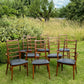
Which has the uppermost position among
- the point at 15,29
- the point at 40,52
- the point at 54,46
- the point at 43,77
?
the point at 15,29

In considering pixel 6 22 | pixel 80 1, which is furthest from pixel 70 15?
pixel 6 22

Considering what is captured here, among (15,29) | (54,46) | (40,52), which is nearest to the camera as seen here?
(40,52)

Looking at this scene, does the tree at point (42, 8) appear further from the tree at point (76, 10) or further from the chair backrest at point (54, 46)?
the chair backrest at point (54, 46)

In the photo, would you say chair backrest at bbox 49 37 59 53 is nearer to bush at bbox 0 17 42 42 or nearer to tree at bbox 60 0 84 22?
bush at bbox 0 17 42 42

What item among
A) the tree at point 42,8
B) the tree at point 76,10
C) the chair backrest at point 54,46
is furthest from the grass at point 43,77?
the tree at point 42,8

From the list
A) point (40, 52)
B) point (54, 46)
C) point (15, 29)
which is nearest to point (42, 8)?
point (54, 46)

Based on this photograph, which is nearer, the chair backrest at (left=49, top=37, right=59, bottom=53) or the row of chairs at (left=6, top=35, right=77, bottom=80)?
the row of chairs at (left=6, top=35, right=77, bottom=80)

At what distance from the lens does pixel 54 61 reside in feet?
16.5

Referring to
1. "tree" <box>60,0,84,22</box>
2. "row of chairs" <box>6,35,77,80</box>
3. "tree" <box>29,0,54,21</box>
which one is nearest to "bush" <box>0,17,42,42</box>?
"row of chairs" <box>6,35,77,80</box>

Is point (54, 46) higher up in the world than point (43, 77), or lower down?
higher up

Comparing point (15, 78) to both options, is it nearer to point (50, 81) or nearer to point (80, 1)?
point (50, 81)

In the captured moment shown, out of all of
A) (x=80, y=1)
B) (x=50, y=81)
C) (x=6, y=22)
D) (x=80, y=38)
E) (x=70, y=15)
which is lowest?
(x=50, y=81)

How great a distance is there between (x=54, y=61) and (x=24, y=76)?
1.65 m

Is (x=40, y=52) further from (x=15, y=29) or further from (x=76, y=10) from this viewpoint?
(x=76, y=10)
